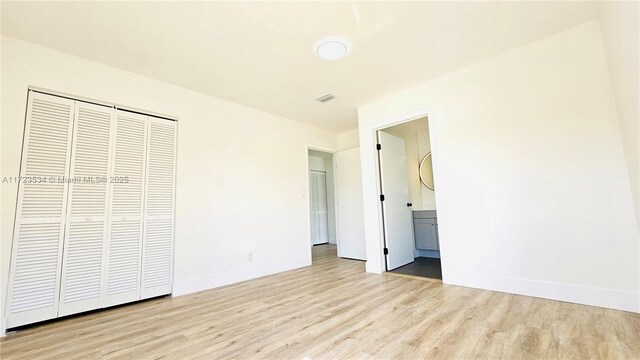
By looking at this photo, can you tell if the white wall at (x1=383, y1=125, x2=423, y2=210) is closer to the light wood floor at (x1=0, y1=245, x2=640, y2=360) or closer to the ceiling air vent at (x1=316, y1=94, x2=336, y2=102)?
the ceiling air vent at (x1=316, y1=94, x2=336, y2=102)

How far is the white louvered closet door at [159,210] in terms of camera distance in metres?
2.85

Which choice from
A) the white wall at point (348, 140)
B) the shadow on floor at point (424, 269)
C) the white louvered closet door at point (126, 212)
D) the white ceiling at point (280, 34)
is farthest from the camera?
the white wall at point (348, 140)

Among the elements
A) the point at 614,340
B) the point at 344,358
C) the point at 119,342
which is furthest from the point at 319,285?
the point at 614,340

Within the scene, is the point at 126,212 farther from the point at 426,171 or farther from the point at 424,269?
the point at 426,171

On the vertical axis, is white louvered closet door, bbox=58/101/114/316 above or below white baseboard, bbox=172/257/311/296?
above

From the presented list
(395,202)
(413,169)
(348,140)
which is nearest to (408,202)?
(395,202)

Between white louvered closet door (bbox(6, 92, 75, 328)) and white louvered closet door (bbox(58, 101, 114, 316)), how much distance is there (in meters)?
0.06

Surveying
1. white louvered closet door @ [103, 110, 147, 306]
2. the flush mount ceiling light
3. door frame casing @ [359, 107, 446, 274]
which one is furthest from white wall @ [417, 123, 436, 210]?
white louvered closet door @ [103, 110, 147, 306]

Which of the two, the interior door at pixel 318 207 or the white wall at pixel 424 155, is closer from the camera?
the white wall at pixel 424 155

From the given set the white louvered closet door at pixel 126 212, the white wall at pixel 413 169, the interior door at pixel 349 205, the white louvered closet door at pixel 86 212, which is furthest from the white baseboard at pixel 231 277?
the white wall at pixel 413 169

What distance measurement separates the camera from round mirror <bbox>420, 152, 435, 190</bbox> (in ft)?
15.8

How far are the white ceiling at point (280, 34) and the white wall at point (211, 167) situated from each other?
0.20m

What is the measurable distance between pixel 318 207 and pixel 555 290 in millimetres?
5391

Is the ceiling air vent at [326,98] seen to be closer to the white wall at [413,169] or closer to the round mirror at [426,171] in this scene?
the white wall at [413,169]
